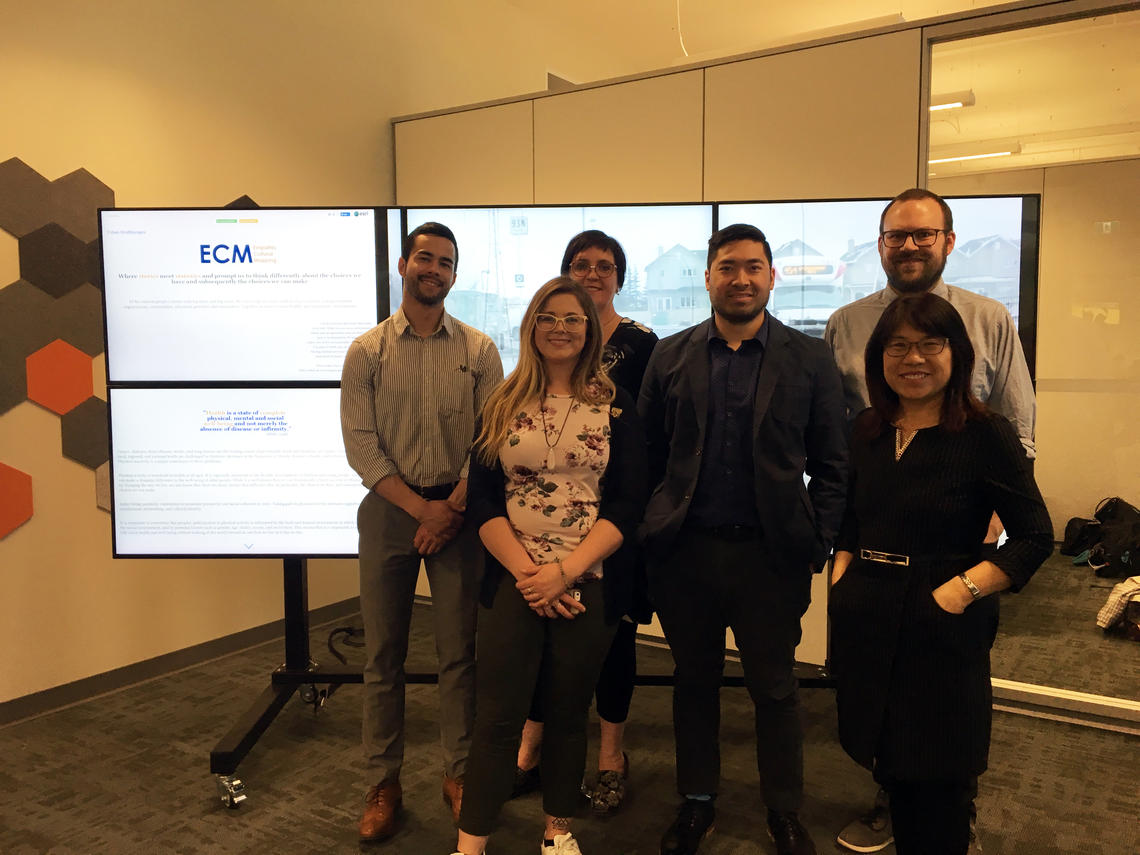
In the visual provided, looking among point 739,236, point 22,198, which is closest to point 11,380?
point 22,198

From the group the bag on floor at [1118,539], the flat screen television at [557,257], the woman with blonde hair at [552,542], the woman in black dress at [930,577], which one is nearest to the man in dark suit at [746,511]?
the woman with blonde hair at [552,542]

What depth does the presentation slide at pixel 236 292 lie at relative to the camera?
Answer: 2469 mm

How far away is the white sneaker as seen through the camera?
1888 millimetres

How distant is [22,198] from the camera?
2.70 meters

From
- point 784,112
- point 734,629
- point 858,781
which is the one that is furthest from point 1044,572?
point 734,629

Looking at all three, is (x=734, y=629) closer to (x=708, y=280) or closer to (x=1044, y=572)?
(x=708, y=280)

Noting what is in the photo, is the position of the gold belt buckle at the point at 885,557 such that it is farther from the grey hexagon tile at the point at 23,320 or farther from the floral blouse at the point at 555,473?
the grey hexagon tile at the point at 23,320

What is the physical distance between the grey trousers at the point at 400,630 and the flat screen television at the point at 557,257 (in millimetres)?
1378

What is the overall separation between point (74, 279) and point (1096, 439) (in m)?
4.31

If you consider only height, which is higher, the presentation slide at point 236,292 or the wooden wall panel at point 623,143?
the wooden wall panel at point 623,143

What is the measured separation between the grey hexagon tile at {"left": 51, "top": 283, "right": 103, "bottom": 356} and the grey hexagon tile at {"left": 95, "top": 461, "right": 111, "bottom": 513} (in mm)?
439

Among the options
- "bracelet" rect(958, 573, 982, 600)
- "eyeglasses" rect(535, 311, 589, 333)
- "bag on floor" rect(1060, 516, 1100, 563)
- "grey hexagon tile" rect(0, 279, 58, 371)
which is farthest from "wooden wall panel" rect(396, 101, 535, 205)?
"bag on floor" rect(1060, 516, 1100, 563)

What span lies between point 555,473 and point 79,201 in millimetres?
2209

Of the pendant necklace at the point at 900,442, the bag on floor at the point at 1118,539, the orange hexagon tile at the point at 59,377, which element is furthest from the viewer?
the bag on floor at the point at 1118,539
